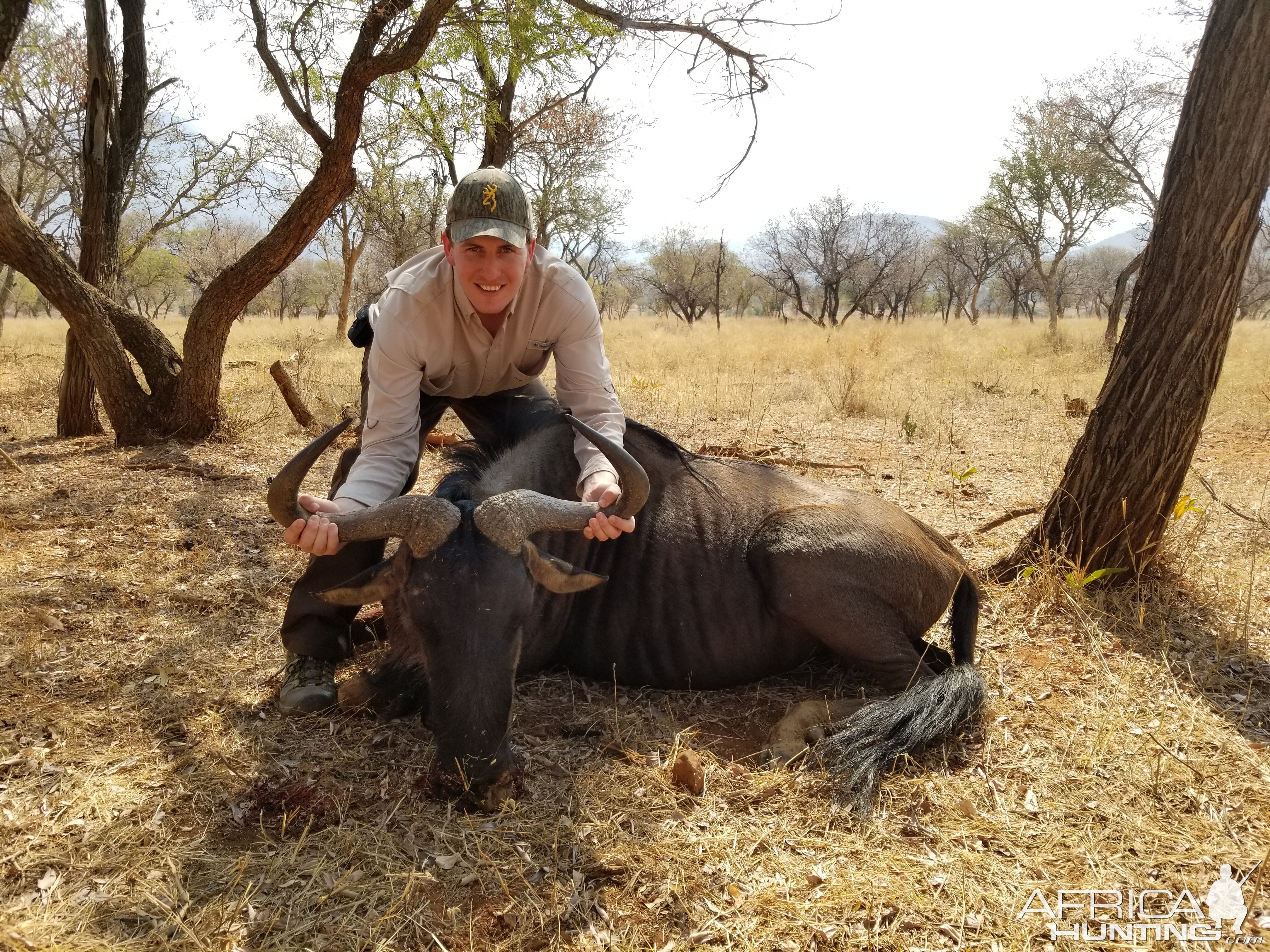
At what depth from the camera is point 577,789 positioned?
278 centimetres

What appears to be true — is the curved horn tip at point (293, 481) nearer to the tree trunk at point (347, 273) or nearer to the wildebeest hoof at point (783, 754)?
the wildebeest hoof at point (783, 754)

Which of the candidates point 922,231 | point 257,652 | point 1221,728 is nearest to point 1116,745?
point 1221,728

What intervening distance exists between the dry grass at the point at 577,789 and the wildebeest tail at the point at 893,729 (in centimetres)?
9

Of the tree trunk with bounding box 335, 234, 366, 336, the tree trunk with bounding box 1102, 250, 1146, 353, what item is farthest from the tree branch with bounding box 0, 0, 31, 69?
the tree trunk with bounding box 1102, 250, 1146, 353

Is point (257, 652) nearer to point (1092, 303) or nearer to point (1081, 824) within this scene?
point (1081, 824)

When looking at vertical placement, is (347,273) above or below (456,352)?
above

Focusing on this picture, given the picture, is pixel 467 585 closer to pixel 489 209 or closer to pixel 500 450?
pixel 500 450

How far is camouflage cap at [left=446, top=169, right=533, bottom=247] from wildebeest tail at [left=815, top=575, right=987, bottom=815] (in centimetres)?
242

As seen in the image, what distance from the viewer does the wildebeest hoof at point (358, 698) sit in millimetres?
3193

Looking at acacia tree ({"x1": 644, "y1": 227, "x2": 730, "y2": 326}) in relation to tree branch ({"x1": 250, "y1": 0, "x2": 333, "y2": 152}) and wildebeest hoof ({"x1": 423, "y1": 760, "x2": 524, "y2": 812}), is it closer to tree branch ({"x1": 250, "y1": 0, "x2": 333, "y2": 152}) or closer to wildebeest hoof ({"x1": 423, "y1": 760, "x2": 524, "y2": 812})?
tree branch ({"x1": 250, "y1": 0, "x2": 333, "y2": 152})

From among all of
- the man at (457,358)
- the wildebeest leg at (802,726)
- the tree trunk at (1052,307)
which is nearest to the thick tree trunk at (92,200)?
the man at (457,358)

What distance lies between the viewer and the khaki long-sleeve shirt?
331 centimetres
